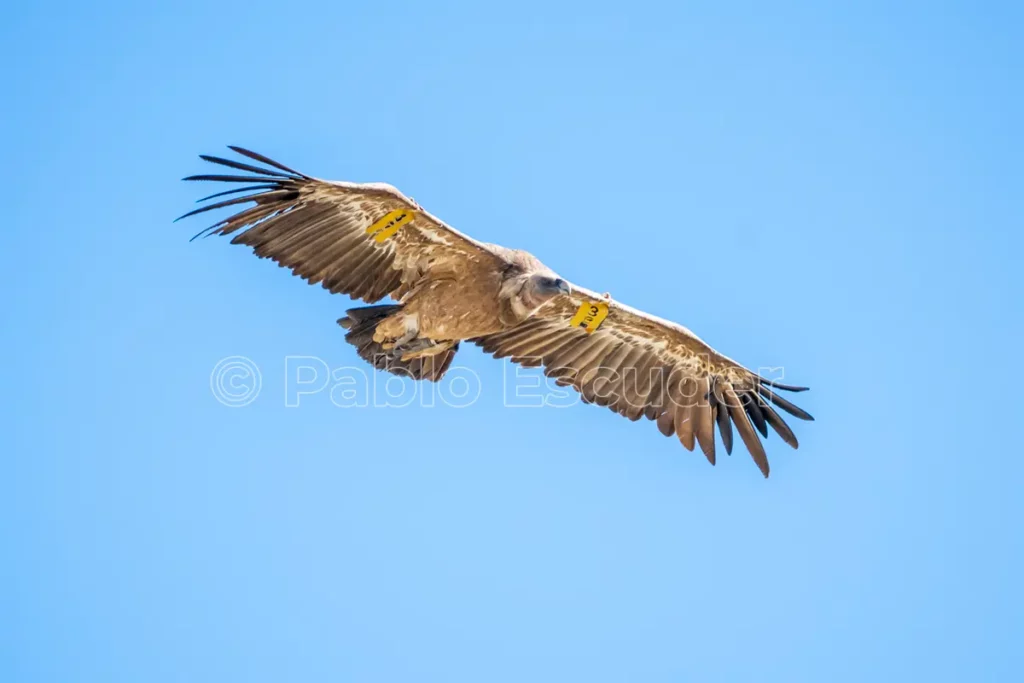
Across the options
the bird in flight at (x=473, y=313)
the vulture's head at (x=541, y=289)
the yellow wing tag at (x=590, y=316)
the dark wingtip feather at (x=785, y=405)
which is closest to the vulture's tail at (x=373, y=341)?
the bird in flight at (x=473, y=313)

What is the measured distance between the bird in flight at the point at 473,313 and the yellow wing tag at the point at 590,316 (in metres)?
0.01

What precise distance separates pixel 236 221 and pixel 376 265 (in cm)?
136

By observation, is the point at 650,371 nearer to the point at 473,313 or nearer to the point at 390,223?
the point at 473,313

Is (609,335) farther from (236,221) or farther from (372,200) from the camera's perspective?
(236,221)

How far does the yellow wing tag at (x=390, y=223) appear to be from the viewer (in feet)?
39.4

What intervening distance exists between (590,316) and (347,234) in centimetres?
257

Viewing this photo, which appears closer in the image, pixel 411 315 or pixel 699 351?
pixel 411 315

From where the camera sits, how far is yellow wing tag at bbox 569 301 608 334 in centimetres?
1317

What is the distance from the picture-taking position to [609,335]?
13.6 metres

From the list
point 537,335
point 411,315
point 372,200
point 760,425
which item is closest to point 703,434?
point 760,425

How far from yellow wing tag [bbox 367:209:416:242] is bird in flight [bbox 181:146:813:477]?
0.04ft

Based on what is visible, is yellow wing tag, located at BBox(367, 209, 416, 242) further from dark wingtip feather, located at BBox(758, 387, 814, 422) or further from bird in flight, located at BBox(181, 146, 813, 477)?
dark wingtip feather, located at BBox(758, 387, 814, 422)

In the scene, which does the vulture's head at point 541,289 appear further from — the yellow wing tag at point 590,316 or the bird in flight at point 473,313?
the yellow wing tag at point 590,316

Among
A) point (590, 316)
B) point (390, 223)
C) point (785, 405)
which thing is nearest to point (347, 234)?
point (390, 223)
